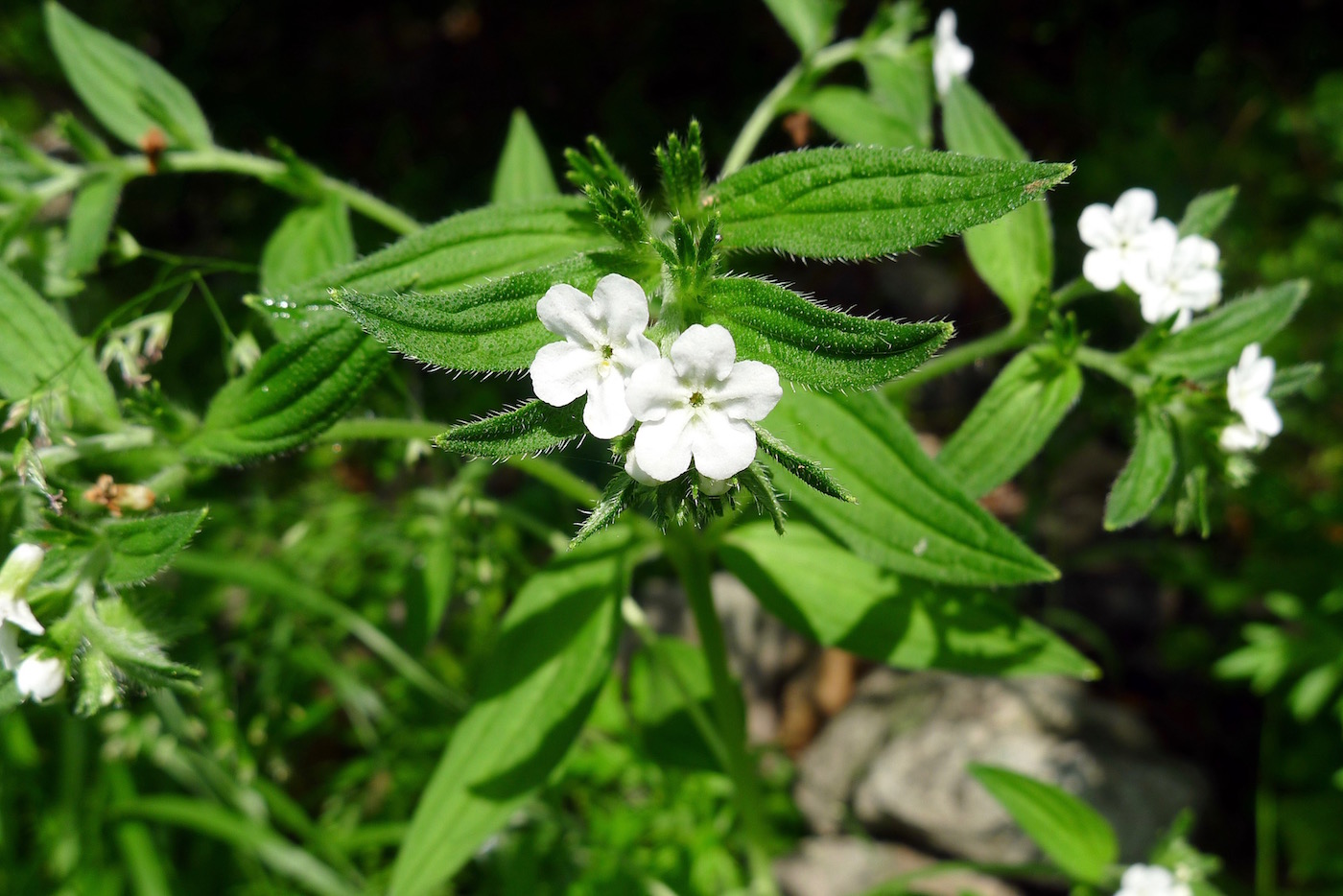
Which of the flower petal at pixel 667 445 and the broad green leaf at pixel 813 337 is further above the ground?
the broad green leaf at pixel 813 337

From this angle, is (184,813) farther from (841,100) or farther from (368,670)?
(841,100)

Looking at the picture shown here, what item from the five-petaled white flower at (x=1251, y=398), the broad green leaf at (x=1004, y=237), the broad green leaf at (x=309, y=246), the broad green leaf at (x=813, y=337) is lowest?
the broad green leaf at (x=813, y=337)

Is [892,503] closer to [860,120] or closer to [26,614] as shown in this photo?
[860,120]

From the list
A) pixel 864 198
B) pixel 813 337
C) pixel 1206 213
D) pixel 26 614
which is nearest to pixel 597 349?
pixel 813 337

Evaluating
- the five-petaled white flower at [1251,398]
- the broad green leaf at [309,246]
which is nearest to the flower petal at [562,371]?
the broad green leaf at [309,246]

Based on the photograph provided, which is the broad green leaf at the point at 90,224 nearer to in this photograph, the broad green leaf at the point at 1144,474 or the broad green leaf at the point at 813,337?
the broad green leaf at the point at 813,337

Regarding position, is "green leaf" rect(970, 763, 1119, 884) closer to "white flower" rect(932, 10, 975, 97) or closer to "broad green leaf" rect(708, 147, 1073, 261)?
"broad green leaf" rect(708, 147, 1073, 261)
